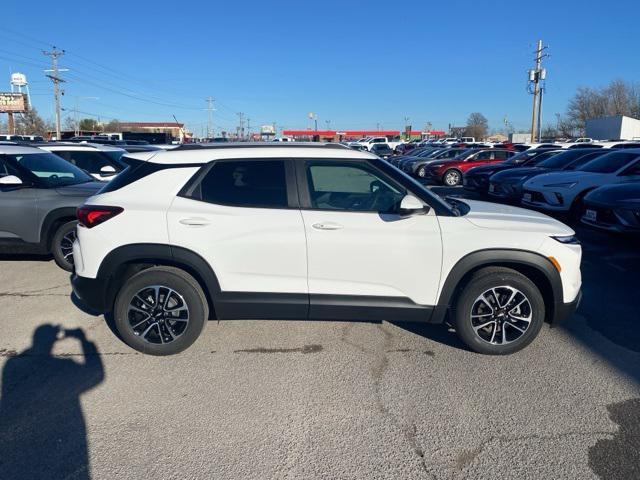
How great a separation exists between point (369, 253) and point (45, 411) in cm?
256

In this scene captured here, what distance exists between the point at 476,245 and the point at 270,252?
1.67 metres

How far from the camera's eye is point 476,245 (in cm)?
352

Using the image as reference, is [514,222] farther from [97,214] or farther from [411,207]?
[97,214]

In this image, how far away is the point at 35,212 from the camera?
582cm

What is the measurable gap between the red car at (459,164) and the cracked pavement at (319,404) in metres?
14.1

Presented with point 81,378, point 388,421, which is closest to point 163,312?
point 81,378

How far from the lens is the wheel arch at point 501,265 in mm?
3525

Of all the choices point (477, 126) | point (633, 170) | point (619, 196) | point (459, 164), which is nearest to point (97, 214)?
point (619, 196)

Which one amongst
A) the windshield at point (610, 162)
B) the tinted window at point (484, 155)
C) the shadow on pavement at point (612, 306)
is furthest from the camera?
the tinted window at point (484, 155)

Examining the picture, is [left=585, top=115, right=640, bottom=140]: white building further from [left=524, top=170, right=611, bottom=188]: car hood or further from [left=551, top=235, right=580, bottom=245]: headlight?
[left=551, top=235, right=580, bottom=245]: headlight

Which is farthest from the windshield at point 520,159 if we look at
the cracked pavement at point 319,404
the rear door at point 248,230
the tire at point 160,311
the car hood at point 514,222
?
the tire at point 160,311

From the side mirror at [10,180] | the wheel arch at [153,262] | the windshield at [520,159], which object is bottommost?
the wheel arch at [153,262]

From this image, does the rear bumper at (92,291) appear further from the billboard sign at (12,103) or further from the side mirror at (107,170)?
the billboard sign at (12,103)

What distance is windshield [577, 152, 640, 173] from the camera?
9273 mm
